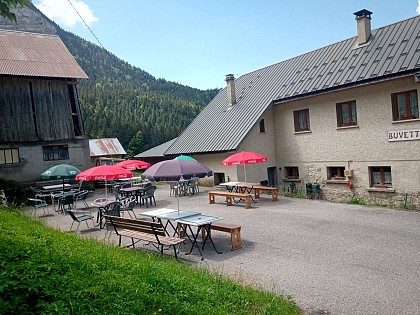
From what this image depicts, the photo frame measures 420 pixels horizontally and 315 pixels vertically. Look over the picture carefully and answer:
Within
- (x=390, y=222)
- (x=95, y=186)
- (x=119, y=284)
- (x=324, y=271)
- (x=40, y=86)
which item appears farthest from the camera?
(x=95, y=186)

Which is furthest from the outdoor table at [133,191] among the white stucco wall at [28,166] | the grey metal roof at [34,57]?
the grey metal roof at [34,57]

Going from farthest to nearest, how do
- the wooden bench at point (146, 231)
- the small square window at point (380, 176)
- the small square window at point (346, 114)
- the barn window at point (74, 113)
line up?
the barn window at point (74, 113), the small square window at point (346, 114), the small square window at point (380, 176), the wooden bench at point (146, 231)

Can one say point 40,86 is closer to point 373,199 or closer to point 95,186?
point 95,186

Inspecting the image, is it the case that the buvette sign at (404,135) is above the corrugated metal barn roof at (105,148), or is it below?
below

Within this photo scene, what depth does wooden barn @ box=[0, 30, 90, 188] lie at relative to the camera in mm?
22000

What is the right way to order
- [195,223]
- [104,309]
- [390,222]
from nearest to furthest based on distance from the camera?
[104,309] < [195,223] < [390,222]

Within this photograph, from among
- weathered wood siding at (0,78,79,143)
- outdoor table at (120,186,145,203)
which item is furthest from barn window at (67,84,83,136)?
outdoor table at (120,186,145,203)

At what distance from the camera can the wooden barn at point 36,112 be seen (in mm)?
22000

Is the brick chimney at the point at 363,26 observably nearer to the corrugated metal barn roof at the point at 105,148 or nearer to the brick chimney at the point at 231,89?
the brick chimney at the point at 231,89

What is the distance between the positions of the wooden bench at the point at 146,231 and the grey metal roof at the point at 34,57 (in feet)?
57.7

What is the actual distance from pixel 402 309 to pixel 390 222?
7.17 metres

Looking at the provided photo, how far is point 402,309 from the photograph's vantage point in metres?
5.24

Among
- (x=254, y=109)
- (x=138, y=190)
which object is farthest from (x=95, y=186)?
(x=254, y=109)

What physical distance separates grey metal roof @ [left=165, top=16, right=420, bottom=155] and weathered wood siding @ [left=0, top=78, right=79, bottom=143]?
776 cm
